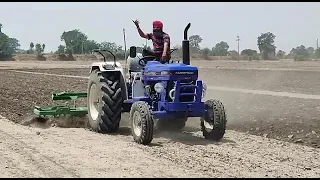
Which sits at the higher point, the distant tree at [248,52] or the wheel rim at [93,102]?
the wheel rim at [93,102]

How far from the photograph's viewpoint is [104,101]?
10.3 m

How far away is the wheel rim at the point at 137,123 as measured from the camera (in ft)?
29.8

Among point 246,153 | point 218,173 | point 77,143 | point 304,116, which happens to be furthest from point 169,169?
point 304,116

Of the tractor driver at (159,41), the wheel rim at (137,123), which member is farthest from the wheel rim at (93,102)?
the wheel rim at (137,123)

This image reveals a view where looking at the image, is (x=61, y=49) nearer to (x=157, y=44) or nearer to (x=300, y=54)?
(x=300, y=54)

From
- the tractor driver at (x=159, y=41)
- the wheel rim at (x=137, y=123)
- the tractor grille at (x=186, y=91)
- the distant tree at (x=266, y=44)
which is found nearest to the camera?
the wheel rim at (x=137, y=123)

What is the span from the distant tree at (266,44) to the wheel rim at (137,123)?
85079mm

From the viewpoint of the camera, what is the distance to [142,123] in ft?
28.9

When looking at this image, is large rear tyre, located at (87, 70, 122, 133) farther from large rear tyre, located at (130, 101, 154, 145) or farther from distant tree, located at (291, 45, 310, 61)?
distant tree, located at (291, 45, 310, 61)

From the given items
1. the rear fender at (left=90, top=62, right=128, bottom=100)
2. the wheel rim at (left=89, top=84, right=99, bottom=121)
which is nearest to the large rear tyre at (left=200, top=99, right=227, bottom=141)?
the rear fender at (left=90, top=62, right=128, bottom=100)

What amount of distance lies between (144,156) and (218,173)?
1.49m

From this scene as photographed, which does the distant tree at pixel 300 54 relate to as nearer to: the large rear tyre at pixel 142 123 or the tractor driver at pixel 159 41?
the tractor driver at pixel 159 41

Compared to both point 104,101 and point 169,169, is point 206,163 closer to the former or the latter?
point 169,169

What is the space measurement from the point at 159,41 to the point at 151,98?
1199 mm
